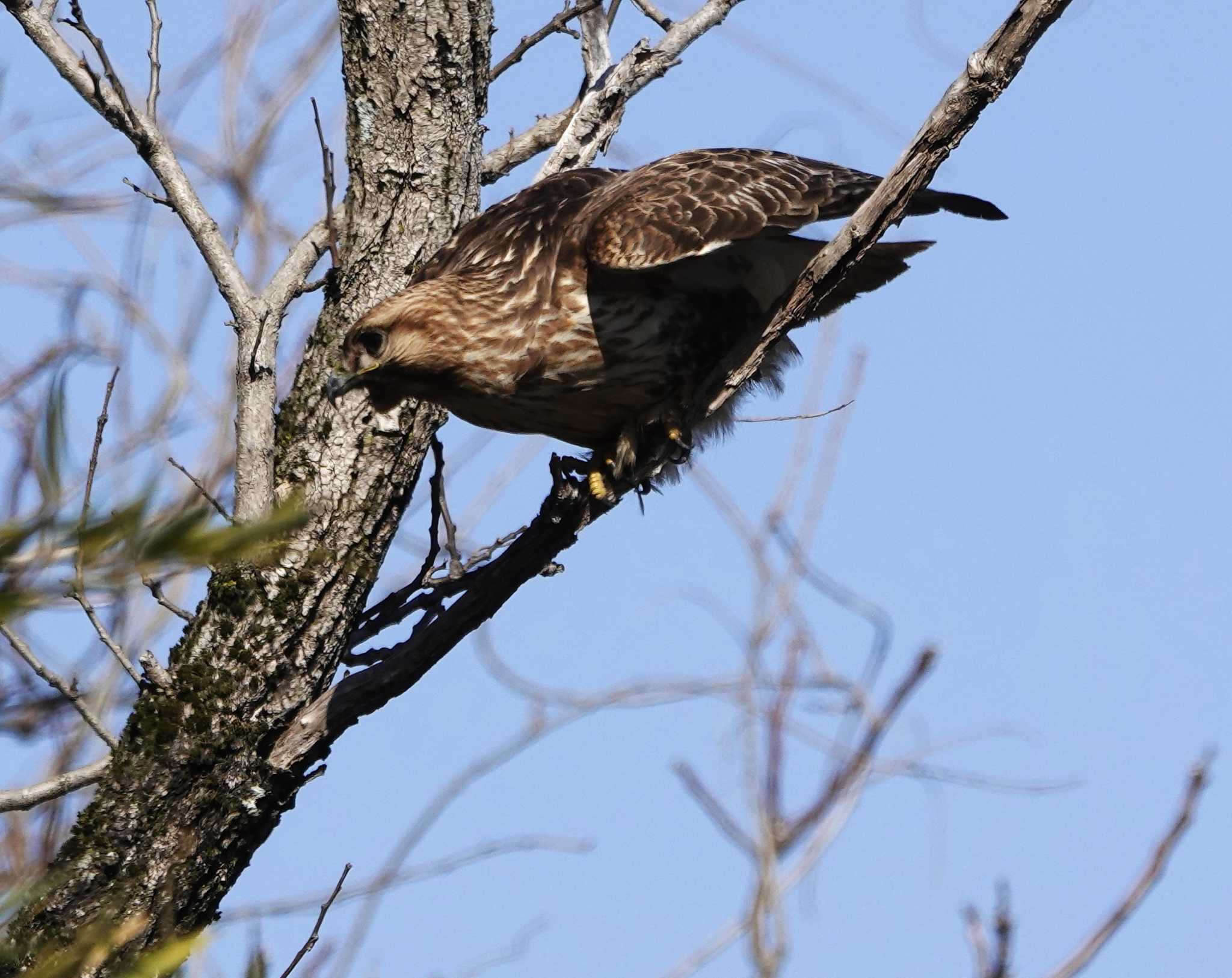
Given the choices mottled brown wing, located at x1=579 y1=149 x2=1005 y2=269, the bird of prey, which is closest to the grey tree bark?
the bird of prey

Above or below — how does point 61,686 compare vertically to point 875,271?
below

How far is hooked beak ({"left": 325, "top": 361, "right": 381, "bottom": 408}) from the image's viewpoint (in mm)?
3703

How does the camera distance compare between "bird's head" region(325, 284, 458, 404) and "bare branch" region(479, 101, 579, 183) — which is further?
"bare branch" region(479, 101, 579, 183)

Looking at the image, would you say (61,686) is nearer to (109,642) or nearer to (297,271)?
(109,642)

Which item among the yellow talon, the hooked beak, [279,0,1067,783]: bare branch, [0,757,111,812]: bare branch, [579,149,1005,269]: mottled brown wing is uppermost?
[579,149,1005,269]: mottled brown wing

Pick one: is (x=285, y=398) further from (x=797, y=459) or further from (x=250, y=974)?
(x=250, y=974)

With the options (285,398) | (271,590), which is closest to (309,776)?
(271,590)

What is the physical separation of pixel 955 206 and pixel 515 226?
45.1 inches

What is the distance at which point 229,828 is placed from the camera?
3.42m

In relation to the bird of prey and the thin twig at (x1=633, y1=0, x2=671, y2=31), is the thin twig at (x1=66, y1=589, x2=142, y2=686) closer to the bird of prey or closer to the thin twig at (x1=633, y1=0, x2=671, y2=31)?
the bird of prey

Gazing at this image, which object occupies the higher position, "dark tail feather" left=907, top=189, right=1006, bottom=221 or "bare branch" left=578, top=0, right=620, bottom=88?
"bare branch" left=578, top=0, right=620, bottom=88

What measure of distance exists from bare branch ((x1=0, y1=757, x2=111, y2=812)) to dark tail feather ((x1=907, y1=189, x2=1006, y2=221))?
2281mm

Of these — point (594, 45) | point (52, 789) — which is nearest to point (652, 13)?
point (594, 45)

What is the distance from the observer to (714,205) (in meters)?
3.96
